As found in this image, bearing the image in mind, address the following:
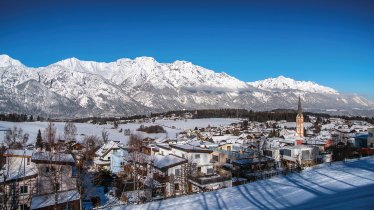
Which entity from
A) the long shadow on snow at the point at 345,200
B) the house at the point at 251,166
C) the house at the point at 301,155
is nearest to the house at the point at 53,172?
the long shadow on snow at the point at 345,200

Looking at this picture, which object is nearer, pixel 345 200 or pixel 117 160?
pixel 345 200

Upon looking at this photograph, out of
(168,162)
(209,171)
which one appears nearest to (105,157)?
(209,171)

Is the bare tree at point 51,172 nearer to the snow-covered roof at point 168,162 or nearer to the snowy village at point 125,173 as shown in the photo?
the snowy village at point 125,173

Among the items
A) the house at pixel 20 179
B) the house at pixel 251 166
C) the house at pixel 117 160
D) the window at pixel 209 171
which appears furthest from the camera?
the house at pixel 117 160

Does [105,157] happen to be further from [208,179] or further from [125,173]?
[208,179]

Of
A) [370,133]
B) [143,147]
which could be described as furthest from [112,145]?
[370,133]

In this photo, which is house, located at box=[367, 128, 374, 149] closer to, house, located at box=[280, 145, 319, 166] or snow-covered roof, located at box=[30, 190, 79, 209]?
house, located at box=[280, 145, 319, 166]
